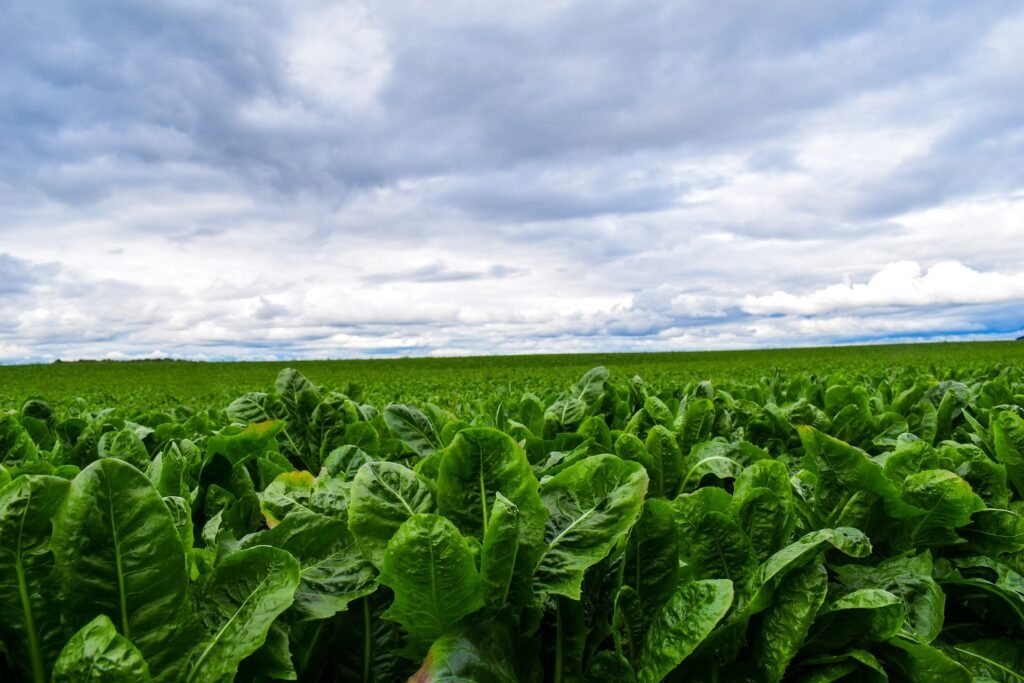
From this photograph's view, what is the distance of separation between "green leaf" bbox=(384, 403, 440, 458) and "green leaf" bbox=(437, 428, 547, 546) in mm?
976

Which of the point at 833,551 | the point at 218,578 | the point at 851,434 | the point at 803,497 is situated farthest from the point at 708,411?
the point at 218,578

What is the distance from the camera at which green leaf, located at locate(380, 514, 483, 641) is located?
0.96 m

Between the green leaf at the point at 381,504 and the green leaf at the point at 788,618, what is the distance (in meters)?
0.59

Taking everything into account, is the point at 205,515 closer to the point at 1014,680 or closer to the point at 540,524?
the point at 540,524

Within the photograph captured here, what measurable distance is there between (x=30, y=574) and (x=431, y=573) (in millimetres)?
568

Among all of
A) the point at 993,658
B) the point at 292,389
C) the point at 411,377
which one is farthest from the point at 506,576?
the point at 411,377

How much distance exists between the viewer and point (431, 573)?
976mm

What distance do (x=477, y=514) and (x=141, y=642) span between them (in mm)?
520

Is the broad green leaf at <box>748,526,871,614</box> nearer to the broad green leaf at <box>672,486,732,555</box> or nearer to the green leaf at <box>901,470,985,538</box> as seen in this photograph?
the broad green leaf at <box>672,486,732,555</box>

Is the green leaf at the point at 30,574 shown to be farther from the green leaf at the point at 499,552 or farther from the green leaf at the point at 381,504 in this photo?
the green leaf at the point at 499,552

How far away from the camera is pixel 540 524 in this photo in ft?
3.72

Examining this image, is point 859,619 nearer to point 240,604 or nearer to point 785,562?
point 785,562

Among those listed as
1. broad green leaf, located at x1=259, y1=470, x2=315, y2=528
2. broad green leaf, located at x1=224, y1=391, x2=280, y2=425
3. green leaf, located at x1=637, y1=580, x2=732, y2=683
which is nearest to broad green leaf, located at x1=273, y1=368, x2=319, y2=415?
broad green leaf, located at x1=224, y1=391, x2=280, y2=425

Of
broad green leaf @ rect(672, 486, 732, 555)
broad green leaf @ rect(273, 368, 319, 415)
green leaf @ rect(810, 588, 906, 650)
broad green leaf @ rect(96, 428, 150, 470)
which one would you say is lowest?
green leaf @ rect(810, 588, 906, 650)
